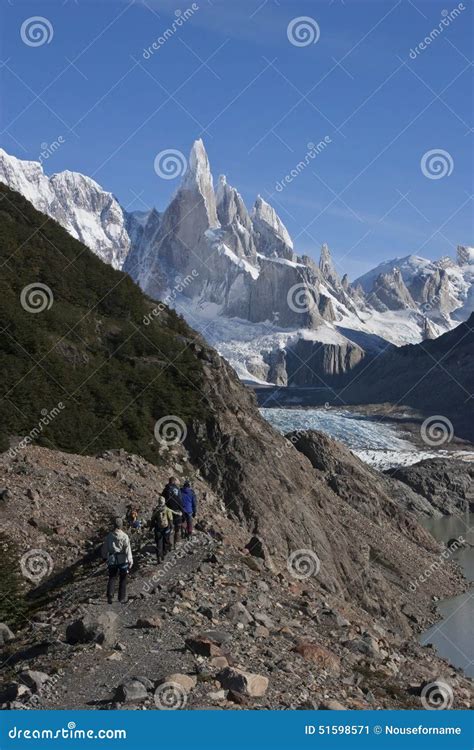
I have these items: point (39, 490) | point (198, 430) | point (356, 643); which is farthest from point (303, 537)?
point (356, 643)

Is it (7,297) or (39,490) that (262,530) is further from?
(7,297)

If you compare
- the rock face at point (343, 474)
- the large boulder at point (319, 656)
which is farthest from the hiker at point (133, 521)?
the rock face at point (343, 474)

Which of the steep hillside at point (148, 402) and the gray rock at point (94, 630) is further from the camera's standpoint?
the steep hillside at point (148, 402)

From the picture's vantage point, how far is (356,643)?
66.2 feet

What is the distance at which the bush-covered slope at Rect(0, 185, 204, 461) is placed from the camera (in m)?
35.0

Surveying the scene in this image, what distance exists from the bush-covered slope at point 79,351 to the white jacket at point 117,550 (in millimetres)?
13254

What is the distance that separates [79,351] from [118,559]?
897 inches

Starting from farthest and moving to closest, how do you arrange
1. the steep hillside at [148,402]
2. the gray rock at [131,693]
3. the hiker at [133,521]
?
1. the steep hillside at [148,402]
2. the hiker at [133,521]
3. the gray rock at [131,693]

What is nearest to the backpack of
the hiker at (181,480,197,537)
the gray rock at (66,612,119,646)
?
the hiker at (181,480,197,537)

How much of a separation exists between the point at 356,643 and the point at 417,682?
1676 millimetres

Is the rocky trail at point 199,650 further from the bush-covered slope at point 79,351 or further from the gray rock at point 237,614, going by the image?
the bush-covered slope at point 79,351

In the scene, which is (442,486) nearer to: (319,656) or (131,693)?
(319,656)

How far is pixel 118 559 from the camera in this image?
18422 millimetres

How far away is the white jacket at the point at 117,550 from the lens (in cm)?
1844
